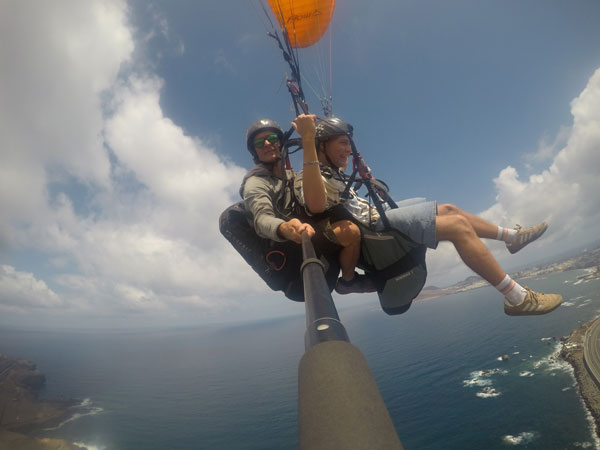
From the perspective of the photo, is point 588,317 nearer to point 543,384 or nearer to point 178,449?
point 543,384

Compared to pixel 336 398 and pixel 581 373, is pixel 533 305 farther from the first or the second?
pixel 581 373

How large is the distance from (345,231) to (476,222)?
87.4 inches

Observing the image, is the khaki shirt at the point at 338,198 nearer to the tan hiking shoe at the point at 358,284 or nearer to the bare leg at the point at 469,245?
the bare leg at the point at 469,245

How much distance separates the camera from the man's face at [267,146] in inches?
179

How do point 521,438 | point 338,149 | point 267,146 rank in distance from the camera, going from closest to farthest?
point 338,149 < point 267,146 < point 521,438

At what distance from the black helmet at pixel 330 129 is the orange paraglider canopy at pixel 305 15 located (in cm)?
722

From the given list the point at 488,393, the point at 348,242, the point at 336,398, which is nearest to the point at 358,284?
the point at 348,242

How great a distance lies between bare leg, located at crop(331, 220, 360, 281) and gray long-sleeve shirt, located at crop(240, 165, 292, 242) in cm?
77

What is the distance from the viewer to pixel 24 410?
3784 inches

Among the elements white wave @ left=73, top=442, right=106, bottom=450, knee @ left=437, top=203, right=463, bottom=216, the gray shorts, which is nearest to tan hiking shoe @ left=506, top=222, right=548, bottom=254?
knee @ left=437, top=203, right=463, bottom=216

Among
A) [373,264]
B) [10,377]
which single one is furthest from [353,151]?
[10,377]

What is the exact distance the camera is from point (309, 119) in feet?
10.3

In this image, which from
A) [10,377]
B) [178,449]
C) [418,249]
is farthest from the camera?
[10,377]

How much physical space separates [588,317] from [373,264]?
138 meters
